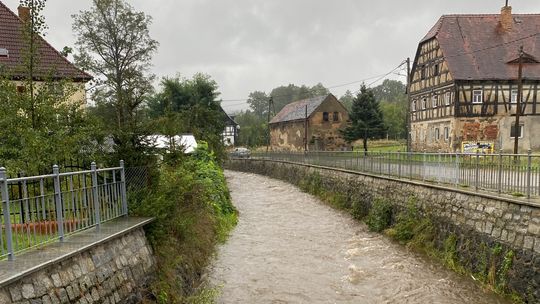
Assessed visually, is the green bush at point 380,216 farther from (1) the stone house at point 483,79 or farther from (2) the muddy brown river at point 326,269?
(1) the stone house at point 483,79

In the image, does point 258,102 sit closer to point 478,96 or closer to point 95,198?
point 478,96

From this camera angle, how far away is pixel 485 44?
3262cm

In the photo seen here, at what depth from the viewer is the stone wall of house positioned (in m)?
4.71

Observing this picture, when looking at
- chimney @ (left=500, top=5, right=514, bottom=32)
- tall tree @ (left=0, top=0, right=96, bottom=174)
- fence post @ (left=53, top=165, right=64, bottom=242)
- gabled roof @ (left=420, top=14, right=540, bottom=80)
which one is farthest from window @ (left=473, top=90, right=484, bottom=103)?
fence post @ (left=53, top=165, right=64, bottom=242)

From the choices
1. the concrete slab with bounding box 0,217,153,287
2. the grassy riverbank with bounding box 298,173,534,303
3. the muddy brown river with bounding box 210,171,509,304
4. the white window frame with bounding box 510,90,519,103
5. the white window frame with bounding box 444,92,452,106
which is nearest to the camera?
the concrete slab with bounding box 0,217,153,287

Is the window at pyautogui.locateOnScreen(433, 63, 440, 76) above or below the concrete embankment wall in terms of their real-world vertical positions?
above

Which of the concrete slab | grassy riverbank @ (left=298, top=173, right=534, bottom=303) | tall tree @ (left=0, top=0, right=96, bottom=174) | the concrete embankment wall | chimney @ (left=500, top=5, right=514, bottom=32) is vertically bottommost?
grassy riverbank @ (left=298, top=173, right=534, bottom=303)

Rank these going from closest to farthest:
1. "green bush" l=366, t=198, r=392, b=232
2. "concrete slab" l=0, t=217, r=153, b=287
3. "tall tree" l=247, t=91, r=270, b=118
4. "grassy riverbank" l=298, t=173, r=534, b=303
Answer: "concrete slab" l=0, t=217, r=153, b=287
"grassy riverbank" l=298, t=173, r=534, b=303
"green bush" l=366, t=198, r=392, b=232
"tall tree" l=247, t=91, r=270, b=118

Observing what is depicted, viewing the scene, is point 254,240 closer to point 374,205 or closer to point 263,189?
point 374,205

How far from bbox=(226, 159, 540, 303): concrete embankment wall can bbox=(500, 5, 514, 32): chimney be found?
83.2ft

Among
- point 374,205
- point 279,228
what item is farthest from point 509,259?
point 279,228

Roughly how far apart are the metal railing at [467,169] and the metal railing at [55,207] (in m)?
8.70

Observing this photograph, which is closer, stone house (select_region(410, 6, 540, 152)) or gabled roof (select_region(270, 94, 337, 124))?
stone house (select_region(410, 6, 540, 152))

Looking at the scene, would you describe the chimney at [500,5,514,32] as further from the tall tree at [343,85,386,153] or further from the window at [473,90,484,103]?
the tall tree at [343,85,386,153]
